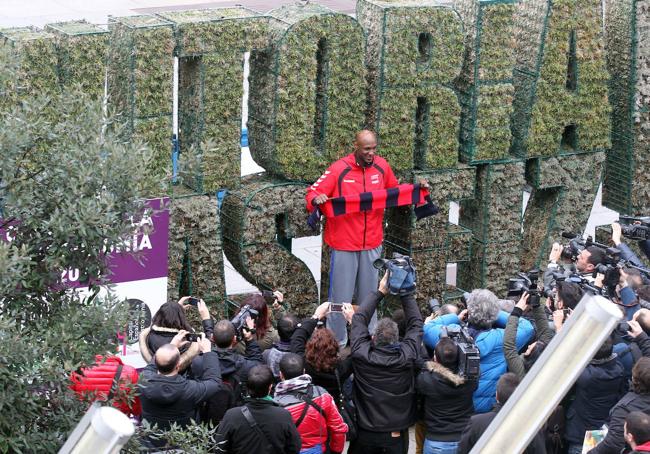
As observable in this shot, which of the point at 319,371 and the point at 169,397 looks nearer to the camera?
the point at 169,397

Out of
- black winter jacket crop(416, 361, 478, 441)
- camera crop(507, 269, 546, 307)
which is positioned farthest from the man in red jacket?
camera crop(507, 269, 546, 307)

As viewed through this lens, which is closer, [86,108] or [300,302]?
[86,108]

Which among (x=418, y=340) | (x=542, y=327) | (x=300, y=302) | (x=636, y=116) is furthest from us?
(x=636, y=116)

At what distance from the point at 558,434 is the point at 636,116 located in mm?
4957

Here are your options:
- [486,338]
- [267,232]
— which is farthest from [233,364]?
[267,232]

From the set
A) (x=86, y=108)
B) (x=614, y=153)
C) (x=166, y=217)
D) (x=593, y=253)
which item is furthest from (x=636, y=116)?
(x=86, y=108)

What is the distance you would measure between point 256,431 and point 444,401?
148cm

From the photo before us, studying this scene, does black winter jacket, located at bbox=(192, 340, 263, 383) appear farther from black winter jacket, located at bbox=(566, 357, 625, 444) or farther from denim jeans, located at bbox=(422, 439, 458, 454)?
black winter jacket, located at bbox=(566, 357, 625, 444)

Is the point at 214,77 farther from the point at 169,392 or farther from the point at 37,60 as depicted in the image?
the point at 169,392

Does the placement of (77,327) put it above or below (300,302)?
above

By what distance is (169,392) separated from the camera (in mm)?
6207

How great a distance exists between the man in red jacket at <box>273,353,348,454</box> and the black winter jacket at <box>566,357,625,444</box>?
1.61 meters

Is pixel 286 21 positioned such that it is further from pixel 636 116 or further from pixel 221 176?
pixel 636 116

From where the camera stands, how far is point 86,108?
4.93 metres
